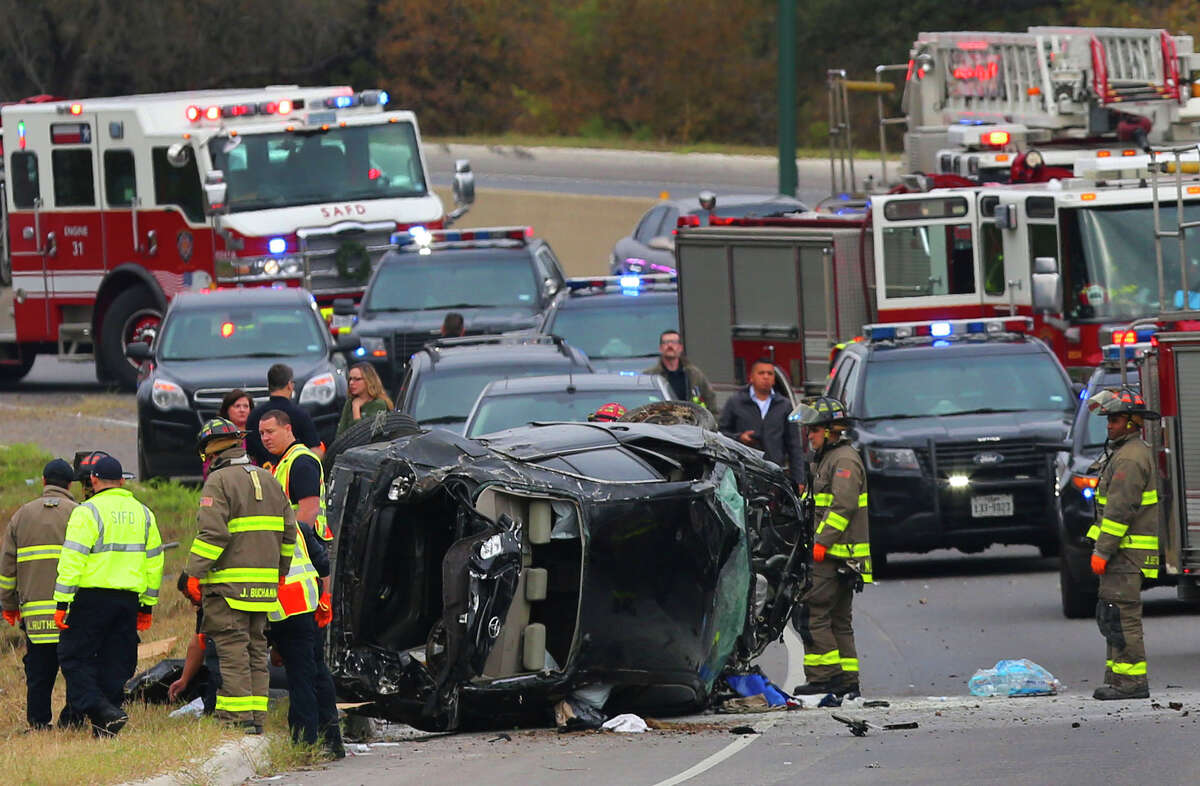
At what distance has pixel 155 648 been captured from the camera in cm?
1501

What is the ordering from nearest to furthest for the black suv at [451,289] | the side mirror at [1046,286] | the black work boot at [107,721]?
the black work boot at [107,721] < the side mirror at [1046,286] < the black suv at [451,289]

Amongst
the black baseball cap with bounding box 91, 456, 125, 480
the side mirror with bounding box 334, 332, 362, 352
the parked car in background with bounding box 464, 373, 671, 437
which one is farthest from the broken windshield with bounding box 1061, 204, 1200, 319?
the black baseball cap with bounding box 91, 456, 125, 480

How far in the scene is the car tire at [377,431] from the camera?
485 inches

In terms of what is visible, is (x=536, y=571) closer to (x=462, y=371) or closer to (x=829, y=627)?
(x=829, y=627)

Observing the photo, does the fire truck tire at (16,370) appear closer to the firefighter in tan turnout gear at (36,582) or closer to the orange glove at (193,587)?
the firefighter in tan turnout gear at (36,582)

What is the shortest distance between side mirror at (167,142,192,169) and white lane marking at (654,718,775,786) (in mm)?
16182

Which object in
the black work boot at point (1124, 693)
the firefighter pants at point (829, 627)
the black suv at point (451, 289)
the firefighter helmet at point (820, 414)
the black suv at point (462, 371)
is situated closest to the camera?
the black work boot at point (1124, 693)

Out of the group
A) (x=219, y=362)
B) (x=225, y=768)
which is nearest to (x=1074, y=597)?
(x=225, y=768)

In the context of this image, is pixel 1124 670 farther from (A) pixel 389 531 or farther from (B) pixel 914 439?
(B) pixel 914 439

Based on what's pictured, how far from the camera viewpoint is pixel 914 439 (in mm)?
17000

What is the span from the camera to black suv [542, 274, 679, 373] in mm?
21531

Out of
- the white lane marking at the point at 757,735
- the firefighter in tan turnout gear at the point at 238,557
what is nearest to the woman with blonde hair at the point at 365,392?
the white lane marking at the point at 757,735

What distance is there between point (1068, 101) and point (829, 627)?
1229cm

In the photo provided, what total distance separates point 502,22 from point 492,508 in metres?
44.2
